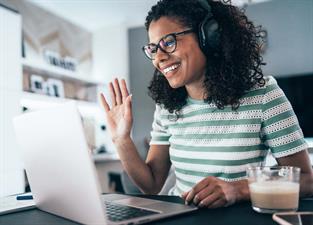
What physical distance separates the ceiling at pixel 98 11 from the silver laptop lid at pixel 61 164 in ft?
8.79

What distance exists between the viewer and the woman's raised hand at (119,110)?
3.28 ft

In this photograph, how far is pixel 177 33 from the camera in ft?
3.31

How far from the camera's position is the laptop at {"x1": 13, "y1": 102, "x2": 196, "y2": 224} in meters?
0.50

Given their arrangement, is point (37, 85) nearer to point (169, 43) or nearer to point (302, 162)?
point (169, 43)

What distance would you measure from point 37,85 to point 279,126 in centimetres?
263

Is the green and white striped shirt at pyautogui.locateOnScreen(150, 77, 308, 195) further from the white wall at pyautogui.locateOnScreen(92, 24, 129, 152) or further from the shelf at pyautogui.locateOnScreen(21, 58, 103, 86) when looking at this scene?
the white wall at pyautogui.locateOnScreen(92, 24, 129, 152)

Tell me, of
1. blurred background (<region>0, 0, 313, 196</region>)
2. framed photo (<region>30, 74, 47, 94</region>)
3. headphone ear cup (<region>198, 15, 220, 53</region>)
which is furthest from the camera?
framed photo (<region>30, 74, 47, 94</region>)

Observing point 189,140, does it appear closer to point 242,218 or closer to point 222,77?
point 222,77

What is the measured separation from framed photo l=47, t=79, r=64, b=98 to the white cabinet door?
814mm

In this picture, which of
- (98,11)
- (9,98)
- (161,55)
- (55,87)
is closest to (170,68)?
(161,55)

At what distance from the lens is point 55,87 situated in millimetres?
3318

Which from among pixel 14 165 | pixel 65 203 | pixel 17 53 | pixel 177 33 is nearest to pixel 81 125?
pixel 65 203

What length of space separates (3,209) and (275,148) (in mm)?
688

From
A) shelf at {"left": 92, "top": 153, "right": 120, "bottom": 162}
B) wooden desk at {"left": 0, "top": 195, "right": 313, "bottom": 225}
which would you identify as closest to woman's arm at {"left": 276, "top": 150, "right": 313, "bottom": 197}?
wooden desk at {"left": 0, "top": 195, "right": 313, "bottom": 225}
